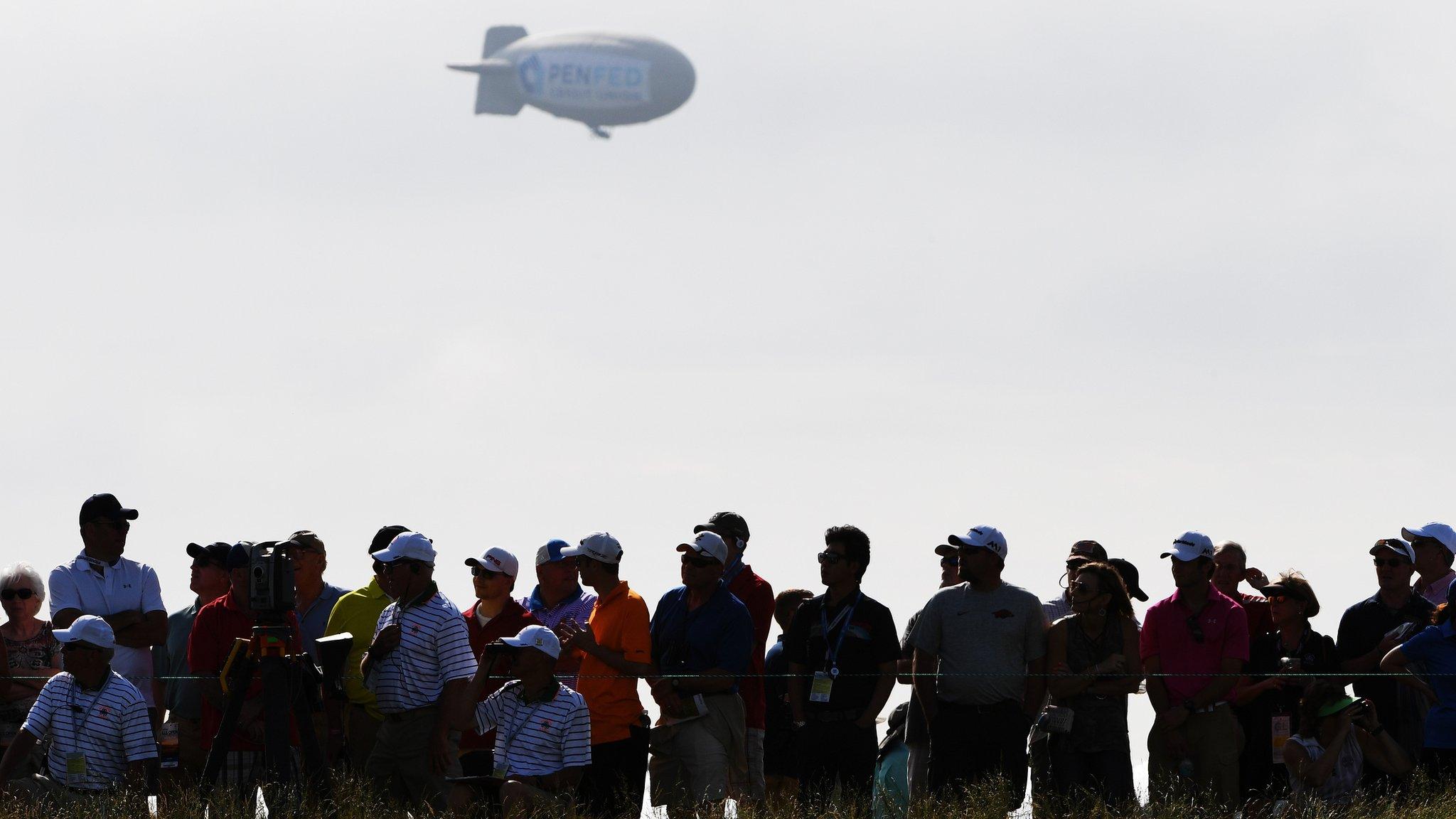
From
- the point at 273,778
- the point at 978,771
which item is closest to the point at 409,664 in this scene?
the point at 273,778

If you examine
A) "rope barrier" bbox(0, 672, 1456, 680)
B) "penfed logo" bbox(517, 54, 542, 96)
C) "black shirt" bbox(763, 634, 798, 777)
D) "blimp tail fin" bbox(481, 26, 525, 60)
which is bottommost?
"black shirt" bbox(763, 634, 798, 777)

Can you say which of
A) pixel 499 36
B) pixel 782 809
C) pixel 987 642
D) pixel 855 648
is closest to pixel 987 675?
pixel 987 642

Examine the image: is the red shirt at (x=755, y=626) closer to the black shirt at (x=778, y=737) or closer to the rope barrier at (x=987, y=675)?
the rope barrier at (x=987, y=675)

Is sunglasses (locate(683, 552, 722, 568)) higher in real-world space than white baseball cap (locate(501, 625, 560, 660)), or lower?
higher

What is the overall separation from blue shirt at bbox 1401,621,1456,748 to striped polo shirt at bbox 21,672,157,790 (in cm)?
676

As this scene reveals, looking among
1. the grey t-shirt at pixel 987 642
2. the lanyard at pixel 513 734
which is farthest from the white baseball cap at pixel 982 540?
the lanyard at pixel 513 734

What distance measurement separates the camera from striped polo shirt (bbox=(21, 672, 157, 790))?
965 cm

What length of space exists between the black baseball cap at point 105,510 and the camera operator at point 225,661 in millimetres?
979

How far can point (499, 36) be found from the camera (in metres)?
94.2

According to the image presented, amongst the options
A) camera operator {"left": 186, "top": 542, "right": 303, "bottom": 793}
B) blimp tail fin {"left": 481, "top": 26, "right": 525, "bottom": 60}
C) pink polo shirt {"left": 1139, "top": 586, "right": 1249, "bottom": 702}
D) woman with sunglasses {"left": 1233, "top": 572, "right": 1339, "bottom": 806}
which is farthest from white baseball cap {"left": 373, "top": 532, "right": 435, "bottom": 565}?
→ blimp tail fin {"left": 481, "top": 26, "right": 525, "bottom": 60}

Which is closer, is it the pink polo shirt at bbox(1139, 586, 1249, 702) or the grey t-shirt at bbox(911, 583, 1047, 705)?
the grey t-shirt at bbox(911, 583, 1047, 705)

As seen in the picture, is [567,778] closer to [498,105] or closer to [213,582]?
[213,582]

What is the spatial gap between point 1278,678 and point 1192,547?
3.08 feet

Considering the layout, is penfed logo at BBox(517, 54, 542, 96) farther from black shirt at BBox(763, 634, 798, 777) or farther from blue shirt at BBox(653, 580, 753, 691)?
blue shirt at BBox(653, 580, 753, 691)
